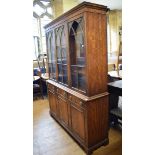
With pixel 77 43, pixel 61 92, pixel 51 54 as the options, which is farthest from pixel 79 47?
pixel 51 54

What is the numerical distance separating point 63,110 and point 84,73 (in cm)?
104

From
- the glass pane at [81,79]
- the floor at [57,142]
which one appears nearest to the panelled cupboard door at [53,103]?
the floor at [57,142]

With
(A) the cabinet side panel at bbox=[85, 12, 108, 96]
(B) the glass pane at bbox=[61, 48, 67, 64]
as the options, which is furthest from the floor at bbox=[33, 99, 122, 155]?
(B) the glass pane at bbox=[61, 48, 67, 64]

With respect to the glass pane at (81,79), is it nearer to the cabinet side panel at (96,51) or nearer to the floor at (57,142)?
the cabinet side panel at (96,51)

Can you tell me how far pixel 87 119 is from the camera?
86.5 inches

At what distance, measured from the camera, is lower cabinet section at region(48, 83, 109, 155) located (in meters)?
2.21

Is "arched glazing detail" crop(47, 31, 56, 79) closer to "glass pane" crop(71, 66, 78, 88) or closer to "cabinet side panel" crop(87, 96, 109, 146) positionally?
"glass pane" crop(71, 66, 78, 88)

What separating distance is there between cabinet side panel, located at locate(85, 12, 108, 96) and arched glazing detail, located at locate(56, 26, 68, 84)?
77cm

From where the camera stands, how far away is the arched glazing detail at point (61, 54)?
2796 millimetres

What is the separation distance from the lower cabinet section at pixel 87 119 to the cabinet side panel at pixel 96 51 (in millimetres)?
171

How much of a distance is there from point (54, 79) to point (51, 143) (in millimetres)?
1333

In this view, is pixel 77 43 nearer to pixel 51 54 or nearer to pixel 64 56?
pixel 64 56
